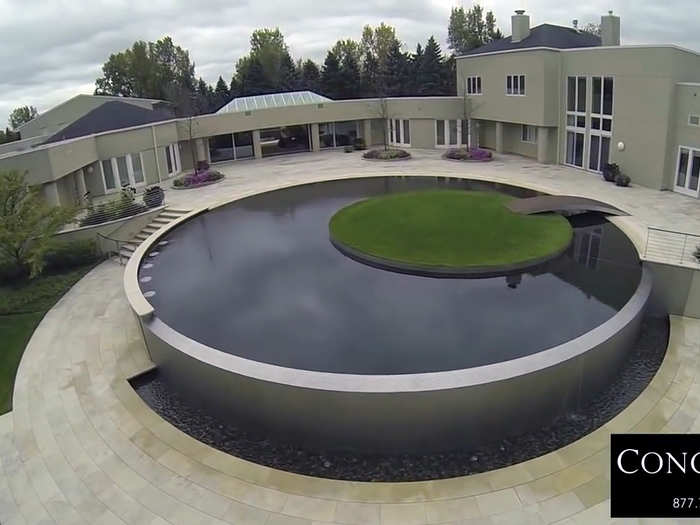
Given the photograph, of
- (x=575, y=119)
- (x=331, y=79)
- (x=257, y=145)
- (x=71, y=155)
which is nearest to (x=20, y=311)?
(x=71, y=155)

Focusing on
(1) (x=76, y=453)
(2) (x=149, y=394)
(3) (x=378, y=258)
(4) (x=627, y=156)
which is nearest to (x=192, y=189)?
(3) (x=378, y=258)

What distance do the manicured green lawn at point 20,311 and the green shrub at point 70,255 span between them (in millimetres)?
323

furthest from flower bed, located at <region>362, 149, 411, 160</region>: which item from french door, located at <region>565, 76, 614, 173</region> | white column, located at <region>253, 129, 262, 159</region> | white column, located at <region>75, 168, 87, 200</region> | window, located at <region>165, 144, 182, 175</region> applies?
white column, located at <region>75, 168, 87, 200</region>

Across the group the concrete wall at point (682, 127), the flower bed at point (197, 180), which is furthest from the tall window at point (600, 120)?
the flower bed at point (197, 180)

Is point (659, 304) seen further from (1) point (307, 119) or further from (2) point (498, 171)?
(1) point (307, 119)

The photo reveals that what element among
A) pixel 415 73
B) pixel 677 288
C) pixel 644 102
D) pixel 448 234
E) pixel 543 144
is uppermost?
pixel 415 73

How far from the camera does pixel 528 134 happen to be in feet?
107

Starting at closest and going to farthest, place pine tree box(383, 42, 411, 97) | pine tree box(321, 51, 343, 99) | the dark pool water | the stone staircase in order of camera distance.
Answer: the dark pool water → the stone staircase → pine tree box(321, 51, 343, 99) → pine tree box(383, 42, 411, 97)

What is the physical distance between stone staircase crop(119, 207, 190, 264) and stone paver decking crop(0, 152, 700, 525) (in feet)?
25.7

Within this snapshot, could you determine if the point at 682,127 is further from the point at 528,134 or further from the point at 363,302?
the point at 363,302

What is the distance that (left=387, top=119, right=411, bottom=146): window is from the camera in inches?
1484

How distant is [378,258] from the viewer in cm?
1739

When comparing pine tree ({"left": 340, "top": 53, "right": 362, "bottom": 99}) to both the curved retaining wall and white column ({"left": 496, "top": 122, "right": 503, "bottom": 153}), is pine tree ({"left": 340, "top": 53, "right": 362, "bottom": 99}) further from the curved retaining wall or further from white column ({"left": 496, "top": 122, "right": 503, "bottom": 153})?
the curved retaining wall

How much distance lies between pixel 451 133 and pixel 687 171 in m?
17.2
